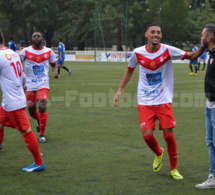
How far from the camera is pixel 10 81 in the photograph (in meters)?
5.88

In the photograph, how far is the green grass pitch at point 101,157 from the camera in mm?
5492

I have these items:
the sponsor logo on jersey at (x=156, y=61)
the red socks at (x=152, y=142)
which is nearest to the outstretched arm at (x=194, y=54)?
the sponsor logo on jersey at (x=156, y=61)

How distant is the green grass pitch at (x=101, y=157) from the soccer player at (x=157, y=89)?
0.50 meters

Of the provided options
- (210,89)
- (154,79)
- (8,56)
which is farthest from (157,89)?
(8,56)

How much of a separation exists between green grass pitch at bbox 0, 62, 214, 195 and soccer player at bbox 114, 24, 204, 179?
50 cm

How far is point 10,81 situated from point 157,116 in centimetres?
209

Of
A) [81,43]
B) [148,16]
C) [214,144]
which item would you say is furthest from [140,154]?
[81,43]

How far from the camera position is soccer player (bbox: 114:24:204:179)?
588cm

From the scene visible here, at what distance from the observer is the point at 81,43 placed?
62938 millimetres

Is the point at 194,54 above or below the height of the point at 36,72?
above

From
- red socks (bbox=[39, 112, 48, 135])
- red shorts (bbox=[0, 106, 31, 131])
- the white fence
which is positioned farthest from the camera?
the white fence

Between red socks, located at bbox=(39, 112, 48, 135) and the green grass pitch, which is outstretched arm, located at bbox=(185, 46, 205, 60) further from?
red socks, located at bbox=(39, 112, 48, 135)

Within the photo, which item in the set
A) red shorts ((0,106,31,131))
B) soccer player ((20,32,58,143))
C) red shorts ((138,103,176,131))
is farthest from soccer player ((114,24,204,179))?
soccer player ((20,32,58,143))

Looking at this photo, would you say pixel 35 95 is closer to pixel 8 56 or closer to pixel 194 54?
pixel 8 56
